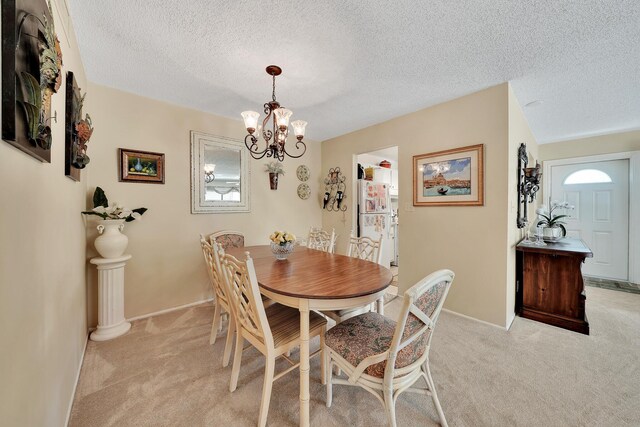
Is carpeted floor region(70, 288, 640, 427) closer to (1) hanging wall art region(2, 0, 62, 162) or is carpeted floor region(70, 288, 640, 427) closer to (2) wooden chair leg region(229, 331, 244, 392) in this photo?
(2) wooden chair leg region(229, 331, 244, 392)

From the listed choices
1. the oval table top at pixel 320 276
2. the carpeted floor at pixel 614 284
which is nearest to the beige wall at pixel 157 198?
the oval table top at pixel 320 276

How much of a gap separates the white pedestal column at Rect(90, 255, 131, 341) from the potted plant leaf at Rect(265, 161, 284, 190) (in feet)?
6.46

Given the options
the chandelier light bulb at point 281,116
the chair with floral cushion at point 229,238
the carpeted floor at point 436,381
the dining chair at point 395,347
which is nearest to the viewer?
the dining chair at point 395,347

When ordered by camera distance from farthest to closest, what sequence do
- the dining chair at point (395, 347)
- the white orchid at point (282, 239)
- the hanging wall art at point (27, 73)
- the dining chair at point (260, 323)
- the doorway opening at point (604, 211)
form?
the doorway opening at point (604, 211) → the white orchid at point (282, 239) → the dining chair at point (260, 323) → the dining chair at point (395, 347) → the hanging wall art at point (27, 73)

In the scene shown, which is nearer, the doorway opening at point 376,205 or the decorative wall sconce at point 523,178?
the decorative wall sconce at point 523,178

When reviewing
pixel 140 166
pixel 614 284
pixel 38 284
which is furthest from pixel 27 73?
pixel 614 284

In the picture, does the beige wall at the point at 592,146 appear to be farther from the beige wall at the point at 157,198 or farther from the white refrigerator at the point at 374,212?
the beige wall at the point at 157,198

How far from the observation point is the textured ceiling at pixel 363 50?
4.88 feet

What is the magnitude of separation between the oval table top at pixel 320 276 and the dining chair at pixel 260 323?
141 mm

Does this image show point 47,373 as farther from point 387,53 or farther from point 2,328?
point 387,53

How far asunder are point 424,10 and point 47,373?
276cm

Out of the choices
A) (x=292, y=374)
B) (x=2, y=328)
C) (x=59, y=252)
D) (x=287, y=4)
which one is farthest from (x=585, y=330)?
(x=59, y=252)

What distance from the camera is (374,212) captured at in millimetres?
4047

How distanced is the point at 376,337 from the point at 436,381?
755mm
